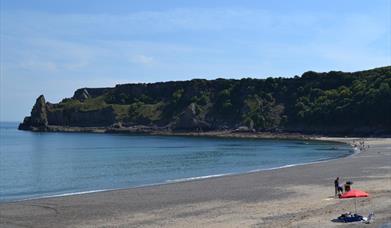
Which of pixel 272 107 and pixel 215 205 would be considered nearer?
pixel 215 205

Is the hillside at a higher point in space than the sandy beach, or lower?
higher

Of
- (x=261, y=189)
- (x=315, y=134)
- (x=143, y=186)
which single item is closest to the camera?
(x=261, y=189)

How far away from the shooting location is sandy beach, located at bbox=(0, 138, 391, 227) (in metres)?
24.9

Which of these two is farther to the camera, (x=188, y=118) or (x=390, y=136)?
(x=188, y=118)

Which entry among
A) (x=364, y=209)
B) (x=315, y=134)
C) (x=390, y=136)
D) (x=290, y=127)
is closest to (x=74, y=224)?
(x=364, y=209)

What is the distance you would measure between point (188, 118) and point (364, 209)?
478 feet

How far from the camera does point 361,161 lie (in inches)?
2327

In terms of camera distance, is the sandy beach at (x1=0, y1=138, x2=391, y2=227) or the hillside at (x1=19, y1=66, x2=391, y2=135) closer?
the sandy beach at (x1=0, y1=138, x2=391, y2=227)

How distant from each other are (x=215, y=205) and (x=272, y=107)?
13696 cm

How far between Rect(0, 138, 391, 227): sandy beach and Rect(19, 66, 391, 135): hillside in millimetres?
91154

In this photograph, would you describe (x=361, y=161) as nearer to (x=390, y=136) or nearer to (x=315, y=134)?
(x=390, y=136)

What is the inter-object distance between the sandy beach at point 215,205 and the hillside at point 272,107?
3589 inches

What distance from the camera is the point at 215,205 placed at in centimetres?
3022

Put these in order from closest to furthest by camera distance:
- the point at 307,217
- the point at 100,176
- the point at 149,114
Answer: the point at 307,217 < the point at 100,176 < the point at 149,114
